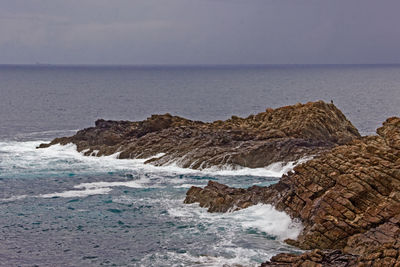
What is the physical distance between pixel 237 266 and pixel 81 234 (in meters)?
13.8

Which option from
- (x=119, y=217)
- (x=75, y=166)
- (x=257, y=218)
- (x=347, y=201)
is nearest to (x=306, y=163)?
(x=257, y=218)

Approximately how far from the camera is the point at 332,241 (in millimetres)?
36500

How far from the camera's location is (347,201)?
124 ft

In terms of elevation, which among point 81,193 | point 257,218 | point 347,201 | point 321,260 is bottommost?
point 81,193

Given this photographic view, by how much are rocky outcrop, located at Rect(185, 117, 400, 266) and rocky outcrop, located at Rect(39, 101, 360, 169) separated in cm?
1792

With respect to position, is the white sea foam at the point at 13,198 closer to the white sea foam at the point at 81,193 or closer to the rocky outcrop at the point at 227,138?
the white sea foam at the point at 81,193

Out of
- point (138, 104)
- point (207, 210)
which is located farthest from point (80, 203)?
point (138, 104)

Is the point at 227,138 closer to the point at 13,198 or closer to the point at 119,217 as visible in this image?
the point at 119,217

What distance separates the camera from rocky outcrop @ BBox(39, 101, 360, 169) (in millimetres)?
66250

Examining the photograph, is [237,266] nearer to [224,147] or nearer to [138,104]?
[224,147]

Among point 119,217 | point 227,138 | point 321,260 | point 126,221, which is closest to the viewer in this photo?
point 321,260

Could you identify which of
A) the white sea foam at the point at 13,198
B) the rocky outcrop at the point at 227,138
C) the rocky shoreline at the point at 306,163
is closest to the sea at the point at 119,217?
the white sea foam at the point at 13,198

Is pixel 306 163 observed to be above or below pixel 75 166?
above

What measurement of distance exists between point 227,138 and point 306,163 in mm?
27522
